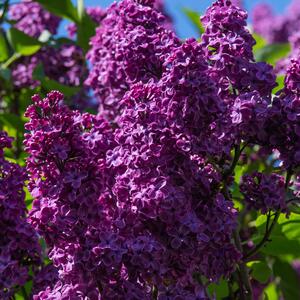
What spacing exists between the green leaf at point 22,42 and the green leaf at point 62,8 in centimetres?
15

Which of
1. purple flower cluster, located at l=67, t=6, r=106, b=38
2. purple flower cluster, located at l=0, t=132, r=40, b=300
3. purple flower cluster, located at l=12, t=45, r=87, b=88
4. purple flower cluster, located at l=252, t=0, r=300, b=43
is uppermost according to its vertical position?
purple flower cluster, located at l=252, t=0, r=300, b=43

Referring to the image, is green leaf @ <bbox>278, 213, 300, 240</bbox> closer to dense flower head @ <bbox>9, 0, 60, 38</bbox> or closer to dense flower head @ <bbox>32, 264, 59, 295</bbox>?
dense flower head @ <bbox>32, 264, 59, 295</bbox>

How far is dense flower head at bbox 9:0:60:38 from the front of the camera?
3.97 meters

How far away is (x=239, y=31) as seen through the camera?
7.06 feet

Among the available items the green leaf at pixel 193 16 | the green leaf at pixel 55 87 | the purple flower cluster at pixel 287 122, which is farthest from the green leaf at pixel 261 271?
the green leaf at pixel 193 16

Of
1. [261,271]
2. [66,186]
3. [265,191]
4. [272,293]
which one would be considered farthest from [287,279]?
[66,186]

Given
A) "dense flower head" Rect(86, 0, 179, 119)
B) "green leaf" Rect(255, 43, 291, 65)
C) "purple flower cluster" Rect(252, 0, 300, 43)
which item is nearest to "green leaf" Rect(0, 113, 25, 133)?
"dense flower head" Rect(86, 0, 179, 119)

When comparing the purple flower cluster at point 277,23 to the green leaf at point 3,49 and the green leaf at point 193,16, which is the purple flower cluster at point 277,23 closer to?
the green leaf at point 193,16

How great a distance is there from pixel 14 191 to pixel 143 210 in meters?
0.40

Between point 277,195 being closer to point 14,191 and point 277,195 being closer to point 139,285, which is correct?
point 139,285

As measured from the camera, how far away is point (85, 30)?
3617mm

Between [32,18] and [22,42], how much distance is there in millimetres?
451

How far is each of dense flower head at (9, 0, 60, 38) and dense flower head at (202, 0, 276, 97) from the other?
1933mm

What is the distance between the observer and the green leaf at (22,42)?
3.54 m
